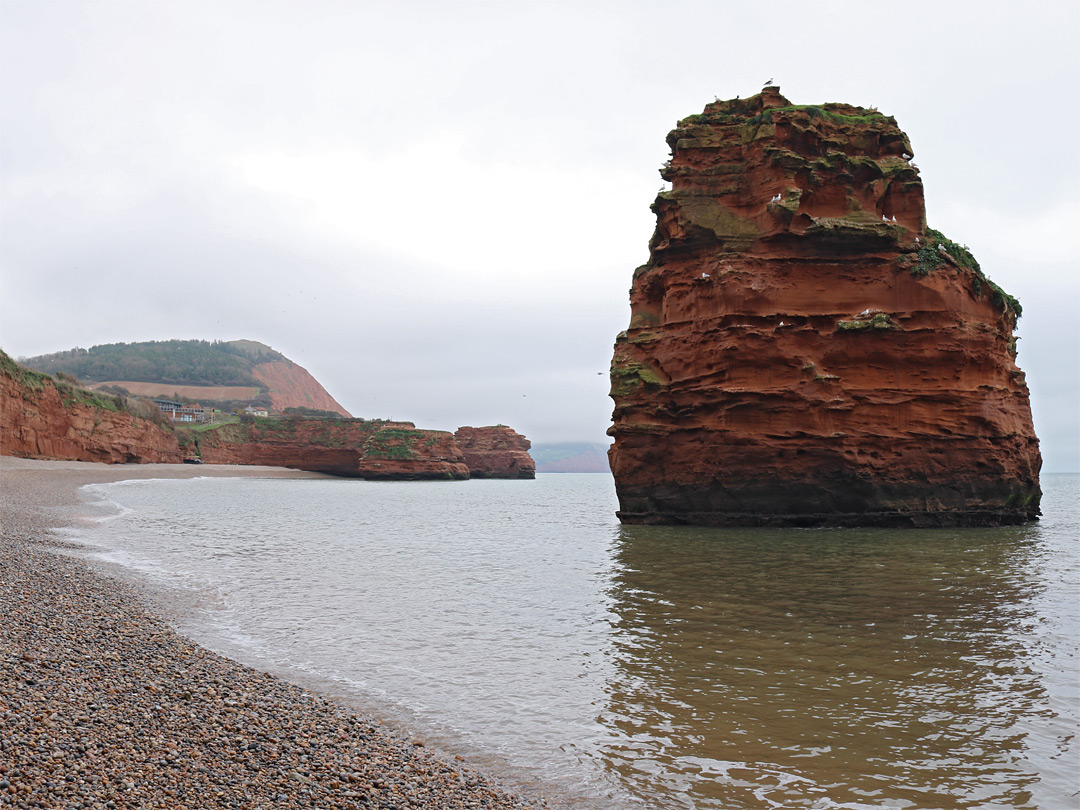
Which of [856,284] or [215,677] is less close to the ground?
[856,284]

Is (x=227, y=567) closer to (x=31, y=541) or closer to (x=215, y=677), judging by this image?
(x=31, y=541)

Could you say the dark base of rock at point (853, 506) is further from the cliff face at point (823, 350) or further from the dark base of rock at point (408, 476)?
the dark base of rock at point (408, 476)

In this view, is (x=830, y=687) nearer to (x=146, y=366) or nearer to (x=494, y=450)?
(x=494, y=450)

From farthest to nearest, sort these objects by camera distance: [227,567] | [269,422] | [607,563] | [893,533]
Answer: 1. [269,422]
2. [893,533]
3. [607,563]
4. [227,567]

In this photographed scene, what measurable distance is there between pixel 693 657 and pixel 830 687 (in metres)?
1.64

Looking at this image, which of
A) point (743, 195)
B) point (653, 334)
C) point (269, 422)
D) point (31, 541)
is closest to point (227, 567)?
point (31, 541)

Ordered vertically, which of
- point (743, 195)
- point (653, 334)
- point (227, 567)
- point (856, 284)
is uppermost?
point (743, 195)

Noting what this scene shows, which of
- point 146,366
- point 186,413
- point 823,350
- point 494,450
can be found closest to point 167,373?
point 146,366

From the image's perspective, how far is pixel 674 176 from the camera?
26719 mm

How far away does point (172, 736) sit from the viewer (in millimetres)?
5078

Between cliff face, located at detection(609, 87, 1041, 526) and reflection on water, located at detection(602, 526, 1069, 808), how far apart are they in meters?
9.22

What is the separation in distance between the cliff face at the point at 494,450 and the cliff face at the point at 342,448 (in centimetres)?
1266

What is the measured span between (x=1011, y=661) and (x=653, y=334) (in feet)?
63.7

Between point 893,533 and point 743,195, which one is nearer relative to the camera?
point 893,533
